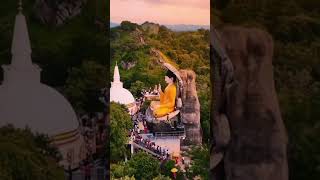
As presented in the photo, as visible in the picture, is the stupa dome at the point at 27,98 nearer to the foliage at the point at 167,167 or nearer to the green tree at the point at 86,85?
the green tree at the point at 86,85

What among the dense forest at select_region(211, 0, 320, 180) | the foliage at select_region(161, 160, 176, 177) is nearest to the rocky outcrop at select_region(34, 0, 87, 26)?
the dense forest at select_region(211, 0, 320, 180)

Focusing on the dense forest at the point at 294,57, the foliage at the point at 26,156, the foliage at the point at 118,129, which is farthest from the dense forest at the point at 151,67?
the foliage at the point at 26,156

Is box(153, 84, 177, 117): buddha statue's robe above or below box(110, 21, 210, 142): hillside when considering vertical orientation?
below

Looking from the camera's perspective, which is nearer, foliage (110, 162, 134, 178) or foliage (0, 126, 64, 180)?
foliage (0, 126, 64, 180)

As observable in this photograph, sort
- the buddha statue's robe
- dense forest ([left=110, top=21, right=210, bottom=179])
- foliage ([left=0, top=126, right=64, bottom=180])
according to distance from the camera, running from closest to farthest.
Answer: foliage ([left=0, top=126, right=64, bottom=180]) → dense forest ([left=110, top=21, right=210, bottom=179]) → the buddha statue's robe

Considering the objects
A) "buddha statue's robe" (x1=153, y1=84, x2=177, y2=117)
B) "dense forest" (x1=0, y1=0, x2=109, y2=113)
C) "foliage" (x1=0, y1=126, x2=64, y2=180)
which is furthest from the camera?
"buddha statue's robe" (x1=153, y1=84, x2=177, y2=117)

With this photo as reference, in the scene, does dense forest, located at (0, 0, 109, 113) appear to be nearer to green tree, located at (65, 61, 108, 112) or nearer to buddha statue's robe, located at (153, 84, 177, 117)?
green tree, located at (65, 61, 108, 112)
